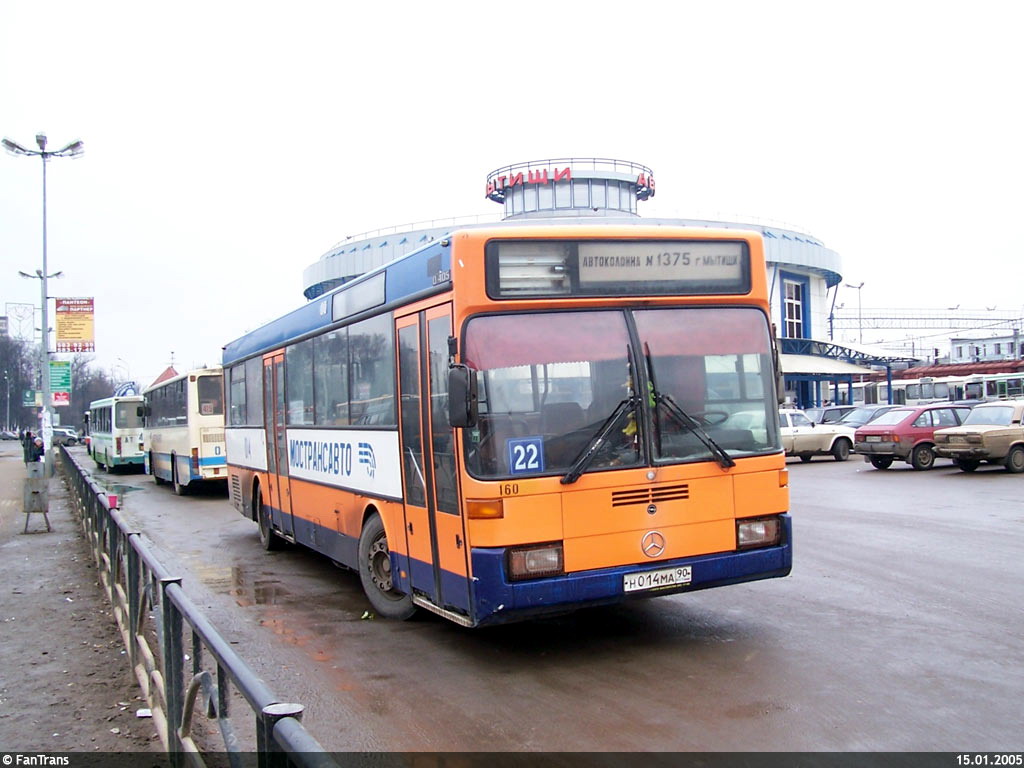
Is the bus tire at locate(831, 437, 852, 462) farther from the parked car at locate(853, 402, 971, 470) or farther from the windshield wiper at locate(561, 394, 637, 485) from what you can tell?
the windshield wiper at locate(561, 394, 637, 485)

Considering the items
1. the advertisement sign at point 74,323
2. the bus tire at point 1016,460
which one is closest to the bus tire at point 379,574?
the bus tire at point 1016,460

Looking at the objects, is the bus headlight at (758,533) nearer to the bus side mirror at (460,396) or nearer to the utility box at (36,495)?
the bus side mirror at (460,396)

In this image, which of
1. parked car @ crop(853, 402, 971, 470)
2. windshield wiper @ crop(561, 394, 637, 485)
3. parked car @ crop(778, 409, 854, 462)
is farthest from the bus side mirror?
parked car @ crop(778, 409, 854, 462)

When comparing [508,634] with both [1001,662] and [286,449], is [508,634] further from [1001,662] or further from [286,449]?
[286,449]

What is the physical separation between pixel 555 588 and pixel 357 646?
6.75 feet

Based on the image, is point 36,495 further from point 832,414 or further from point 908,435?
point 832,414

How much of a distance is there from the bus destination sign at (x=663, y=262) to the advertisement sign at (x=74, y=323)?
29347 mm

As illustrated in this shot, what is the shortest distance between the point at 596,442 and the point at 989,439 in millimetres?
18734

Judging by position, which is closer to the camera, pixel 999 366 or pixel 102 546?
pixel 102 546

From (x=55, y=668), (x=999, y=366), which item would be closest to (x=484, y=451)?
(x=55, y=668)

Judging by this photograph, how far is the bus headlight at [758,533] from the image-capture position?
278 inches

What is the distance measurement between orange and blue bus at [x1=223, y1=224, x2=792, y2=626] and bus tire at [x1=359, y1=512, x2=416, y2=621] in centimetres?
47

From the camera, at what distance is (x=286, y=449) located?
11.8 m

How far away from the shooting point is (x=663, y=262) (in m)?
7.19
